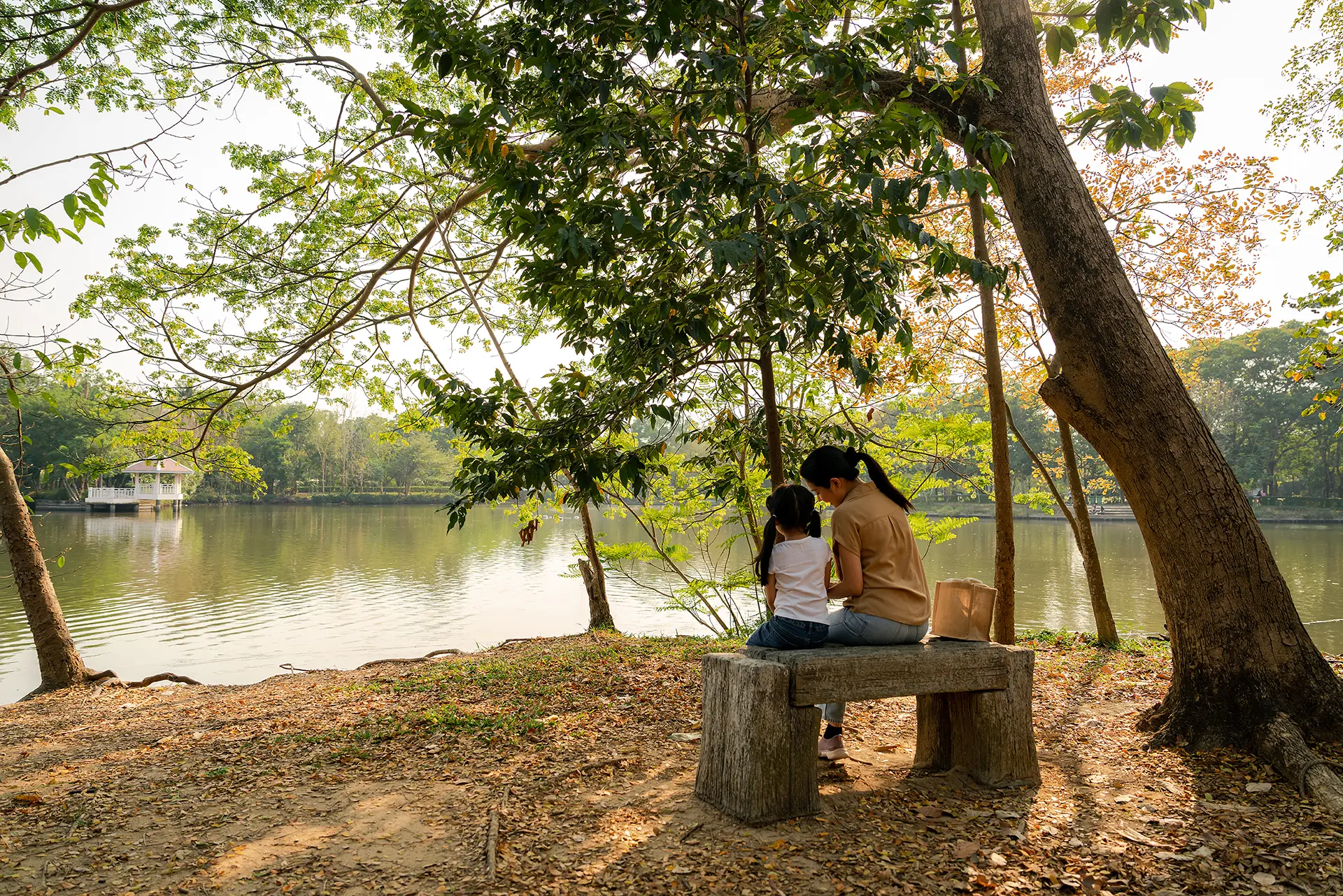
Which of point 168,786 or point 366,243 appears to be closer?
point 168,786

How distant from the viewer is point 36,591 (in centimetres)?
728

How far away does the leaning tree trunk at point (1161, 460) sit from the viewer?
3781 mm

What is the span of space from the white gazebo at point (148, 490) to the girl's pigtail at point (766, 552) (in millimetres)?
53528

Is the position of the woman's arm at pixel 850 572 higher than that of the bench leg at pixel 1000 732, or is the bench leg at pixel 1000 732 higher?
the woman's arm at pixel 850 572

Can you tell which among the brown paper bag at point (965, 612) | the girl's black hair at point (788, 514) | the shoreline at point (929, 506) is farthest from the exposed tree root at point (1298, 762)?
the shoreline at point (929, 506)

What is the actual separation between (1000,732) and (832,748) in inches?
30.5

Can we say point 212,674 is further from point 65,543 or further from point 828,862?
point 65,543

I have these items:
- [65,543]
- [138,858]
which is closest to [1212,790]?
[138,858]

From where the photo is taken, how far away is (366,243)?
9.25m

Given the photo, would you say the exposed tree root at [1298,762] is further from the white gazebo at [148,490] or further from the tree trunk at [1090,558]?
the white gazebo at [148,490]

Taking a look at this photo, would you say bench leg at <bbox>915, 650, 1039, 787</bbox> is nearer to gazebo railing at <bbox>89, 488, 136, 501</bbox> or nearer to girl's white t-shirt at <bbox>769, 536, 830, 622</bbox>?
girl's white t-shirt at <bbox>769, 536, 830, 622</bbox>

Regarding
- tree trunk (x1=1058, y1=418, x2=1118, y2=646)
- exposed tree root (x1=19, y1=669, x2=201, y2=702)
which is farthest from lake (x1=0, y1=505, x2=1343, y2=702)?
tree trunk (x1=1058, y1=418, x2=1118, y2=646)

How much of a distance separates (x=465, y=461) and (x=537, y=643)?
19.1 ft

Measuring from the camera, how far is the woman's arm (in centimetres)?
339
